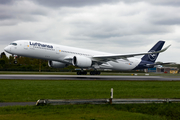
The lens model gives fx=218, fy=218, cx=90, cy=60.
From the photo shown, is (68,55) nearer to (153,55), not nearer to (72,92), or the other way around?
(153,55)

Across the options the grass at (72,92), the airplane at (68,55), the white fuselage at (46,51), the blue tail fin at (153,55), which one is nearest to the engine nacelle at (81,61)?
the airplane at (68,55)

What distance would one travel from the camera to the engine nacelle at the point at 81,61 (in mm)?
42094

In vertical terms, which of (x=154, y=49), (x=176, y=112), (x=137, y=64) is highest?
(x=154, y=49)

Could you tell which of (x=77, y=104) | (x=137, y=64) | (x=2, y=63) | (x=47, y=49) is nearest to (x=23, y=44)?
(x=47, y=49)

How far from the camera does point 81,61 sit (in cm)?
4241

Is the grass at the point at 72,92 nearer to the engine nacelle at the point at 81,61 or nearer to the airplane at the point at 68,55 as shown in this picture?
the airplane at the point at 68,55

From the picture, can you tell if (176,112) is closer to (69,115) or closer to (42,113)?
(69,115)

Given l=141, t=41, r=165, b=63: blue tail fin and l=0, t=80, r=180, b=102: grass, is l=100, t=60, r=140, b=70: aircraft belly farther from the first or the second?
l=0, t=80, r=180, b=102: grass

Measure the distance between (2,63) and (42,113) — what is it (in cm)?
8254

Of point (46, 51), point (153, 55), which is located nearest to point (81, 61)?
point (46, 51)

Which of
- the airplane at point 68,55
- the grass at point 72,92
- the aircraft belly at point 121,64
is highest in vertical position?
the airplane at point 68,55

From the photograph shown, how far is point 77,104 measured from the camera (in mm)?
11523

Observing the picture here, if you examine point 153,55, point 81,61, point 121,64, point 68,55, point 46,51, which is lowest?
point 121,64

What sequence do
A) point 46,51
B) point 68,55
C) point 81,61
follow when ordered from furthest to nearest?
point 68,55 < point 81,61 < point 46,51
